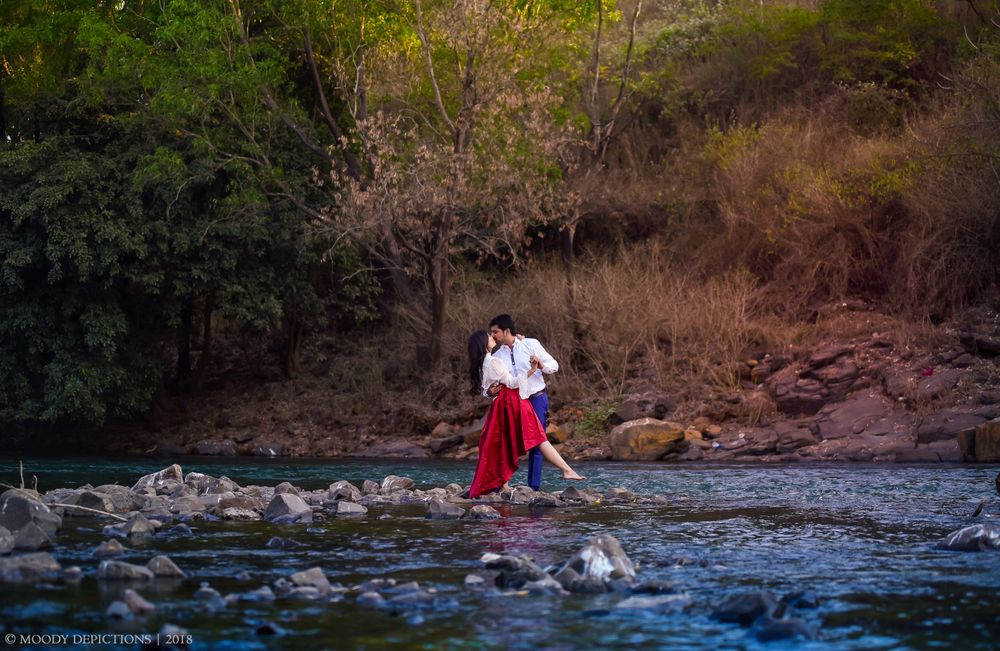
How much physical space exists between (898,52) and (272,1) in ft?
54.3

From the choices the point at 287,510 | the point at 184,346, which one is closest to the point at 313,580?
the point at 287,510

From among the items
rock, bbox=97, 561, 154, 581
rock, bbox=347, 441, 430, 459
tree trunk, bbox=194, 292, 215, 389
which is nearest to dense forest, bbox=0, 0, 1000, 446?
tree trunk, bbox=194, 292, 215, 389

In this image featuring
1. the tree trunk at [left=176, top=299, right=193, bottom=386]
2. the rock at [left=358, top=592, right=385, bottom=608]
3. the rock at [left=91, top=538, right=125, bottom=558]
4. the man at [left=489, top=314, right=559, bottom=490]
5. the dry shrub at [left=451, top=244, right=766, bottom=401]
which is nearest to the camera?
the rock at [left=358, top=592, right=385, bottom=608]

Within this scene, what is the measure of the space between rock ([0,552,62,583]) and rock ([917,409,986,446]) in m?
15.5

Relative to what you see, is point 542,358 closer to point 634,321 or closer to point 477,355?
point 477,355

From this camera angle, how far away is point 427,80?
2856 centimetres

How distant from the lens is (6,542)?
8531 mm

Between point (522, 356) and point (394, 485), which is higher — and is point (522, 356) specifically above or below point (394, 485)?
above

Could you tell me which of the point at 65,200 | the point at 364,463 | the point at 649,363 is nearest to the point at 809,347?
the point at 649,363

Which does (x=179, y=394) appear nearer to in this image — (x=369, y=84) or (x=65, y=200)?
(x=65, y=200)

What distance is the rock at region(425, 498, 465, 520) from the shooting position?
11.3m

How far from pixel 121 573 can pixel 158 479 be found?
297 inches

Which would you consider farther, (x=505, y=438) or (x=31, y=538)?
(x=505, y=438)

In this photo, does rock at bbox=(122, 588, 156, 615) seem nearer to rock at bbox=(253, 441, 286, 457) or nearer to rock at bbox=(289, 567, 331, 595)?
rock at bbox=(289, 567, 331, 595)
